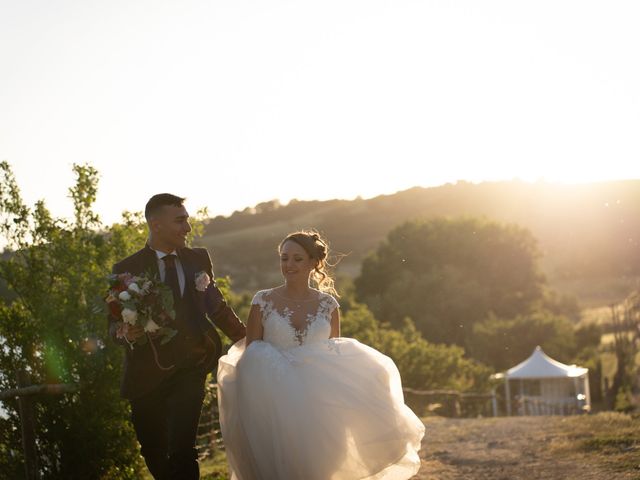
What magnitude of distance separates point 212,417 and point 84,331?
651 cm

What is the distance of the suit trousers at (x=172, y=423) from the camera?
656 centimetres

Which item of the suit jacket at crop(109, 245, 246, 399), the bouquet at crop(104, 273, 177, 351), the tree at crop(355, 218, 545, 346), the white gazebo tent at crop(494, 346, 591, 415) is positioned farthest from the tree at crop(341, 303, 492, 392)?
the bouquet at crop(104, 273, 177, 351)

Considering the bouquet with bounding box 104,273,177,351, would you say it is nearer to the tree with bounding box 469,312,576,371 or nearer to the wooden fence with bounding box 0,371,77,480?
the wooden fence with bounding box 0,371,77,480

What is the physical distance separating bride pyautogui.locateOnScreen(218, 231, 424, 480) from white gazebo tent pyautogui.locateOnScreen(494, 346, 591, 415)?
21.8 meters

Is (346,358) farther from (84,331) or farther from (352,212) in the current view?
(352,212)

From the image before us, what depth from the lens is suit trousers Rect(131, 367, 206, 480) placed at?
21.5 feet

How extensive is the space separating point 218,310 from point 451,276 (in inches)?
1892

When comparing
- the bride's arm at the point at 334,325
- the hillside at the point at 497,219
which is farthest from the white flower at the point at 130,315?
the hillside at the point at 497,219

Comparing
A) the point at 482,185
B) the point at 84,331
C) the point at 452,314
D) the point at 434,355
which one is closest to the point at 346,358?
the point at 84,331

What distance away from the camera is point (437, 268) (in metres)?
56.8

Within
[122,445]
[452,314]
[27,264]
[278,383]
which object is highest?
[27,264]

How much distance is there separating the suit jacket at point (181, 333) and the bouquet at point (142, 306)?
9 cm

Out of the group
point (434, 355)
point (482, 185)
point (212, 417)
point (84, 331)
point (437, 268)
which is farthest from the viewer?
point (482, 185)

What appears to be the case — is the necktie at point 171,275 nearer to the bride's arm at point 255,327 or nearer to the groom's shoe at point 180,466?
the bride's arm at point 255,327
